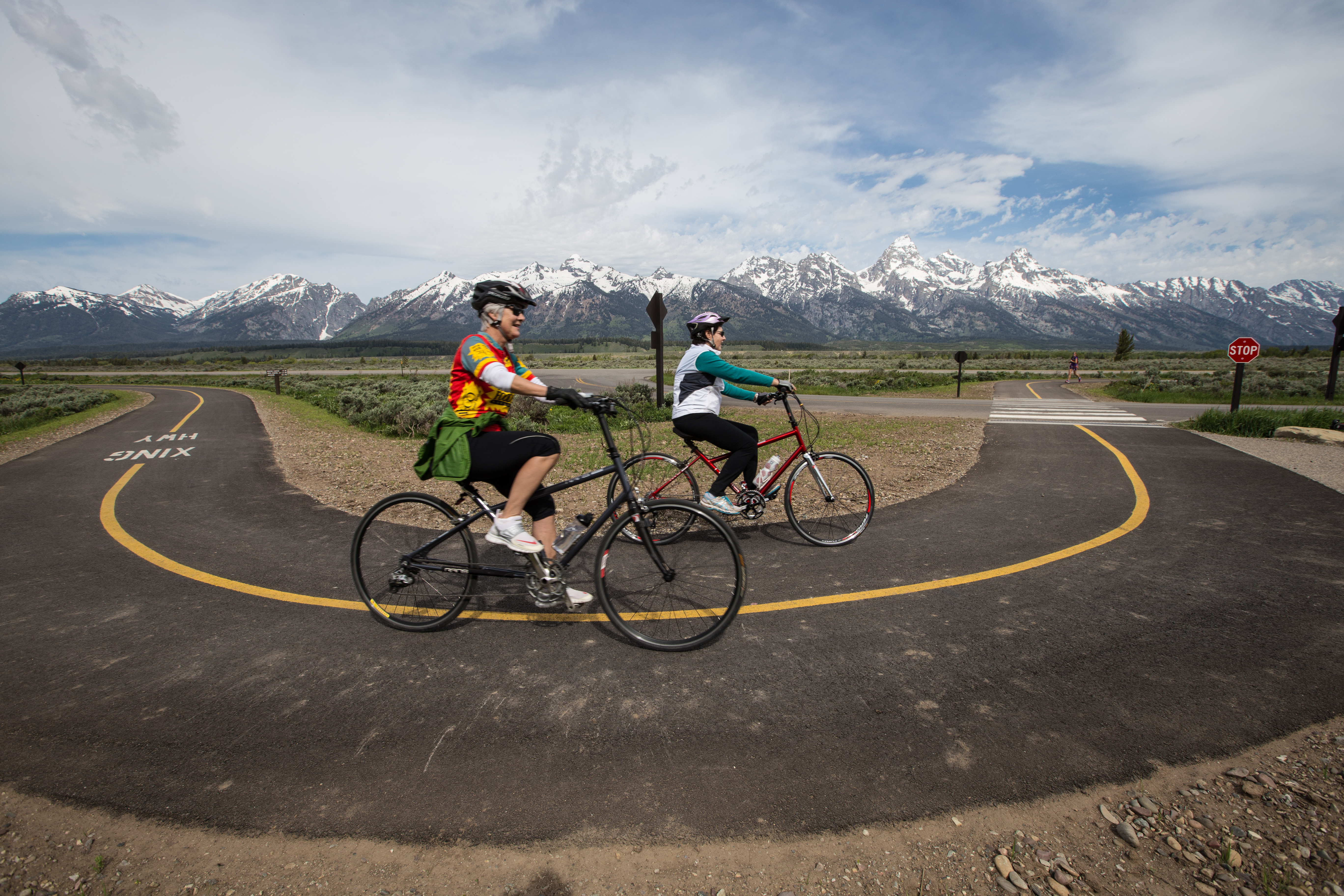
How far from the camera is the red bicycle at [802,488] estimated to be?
5973 millimetres

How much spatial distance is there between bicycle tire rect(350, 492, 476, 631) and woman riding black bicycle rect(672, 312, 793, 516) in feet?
7.99

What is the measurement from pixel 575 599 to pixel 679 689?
4.24 feet

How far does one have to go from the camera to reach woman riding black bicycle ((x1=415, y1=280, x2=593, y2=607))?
4.02 m

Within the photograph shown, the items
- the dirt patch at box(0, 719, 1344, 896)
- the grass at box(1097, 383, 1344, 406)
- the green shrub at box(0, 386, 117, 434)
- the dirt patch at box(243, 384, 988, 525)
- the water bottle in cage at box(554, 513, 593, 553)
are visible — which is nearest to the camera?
the dirt patch at box(0, 719, 1344, 896)

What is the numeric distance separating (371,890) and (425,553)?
2444 mm

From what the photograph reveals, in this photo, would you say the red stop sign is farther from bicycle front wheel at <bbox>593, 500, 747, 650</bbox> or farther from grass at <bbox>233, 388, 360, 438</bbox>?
grass at <bbox>233, 388, 360, 438</bbox>

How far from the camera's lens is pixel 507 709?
3.27 metres

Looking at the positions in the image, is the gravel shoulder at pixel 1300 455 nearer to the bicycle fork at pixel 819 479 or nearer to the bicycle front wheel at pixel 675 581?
the bicycle fork at pixel 819 479

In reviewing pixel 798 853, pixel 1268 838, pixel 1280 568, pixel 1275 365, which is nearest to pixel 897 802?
pixel 798 853

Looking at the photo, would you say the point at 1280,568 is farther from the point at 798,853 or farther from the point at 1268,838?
the point at 798,853

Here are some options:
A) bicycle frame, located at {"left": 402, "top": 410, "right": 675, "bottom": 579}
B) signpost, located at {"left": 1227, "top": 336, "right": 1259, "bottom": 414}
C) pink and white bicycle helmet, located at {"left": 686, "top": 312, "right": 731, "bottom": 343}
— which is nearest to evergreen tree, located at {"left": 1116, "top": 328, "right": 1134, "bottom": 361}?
signpost, located at {"left": 1227, "top": 336, "right": 1259, "bottom": 414}

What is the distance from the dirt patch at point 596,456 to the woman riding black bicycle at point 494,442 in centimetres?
77

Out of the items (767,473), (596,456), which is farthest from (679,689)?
(596,456)

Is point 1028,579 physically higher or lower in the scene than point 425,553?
lower
